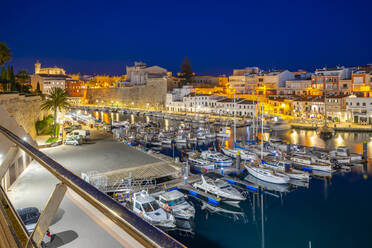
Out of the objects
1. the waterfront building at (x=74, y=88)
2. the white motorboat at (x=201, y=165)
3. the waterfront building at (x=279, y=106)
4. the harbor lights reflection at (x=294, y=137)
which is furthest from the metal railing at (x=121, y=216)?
the waterfront building at (x=74, y=88)

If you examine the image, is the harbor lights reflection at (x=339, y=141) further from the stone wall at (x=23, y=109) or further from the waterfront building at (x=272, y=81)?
the stone wall at (x=23, y=109)

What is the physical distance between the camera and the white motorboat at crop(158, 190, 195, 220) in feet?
30.0

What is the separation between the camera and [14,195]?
24.9 feet

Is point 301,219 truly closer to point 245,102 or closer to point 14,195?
point 14,195

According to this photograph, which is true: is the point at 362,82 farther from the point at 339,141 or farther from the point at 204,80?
the point at 204,80

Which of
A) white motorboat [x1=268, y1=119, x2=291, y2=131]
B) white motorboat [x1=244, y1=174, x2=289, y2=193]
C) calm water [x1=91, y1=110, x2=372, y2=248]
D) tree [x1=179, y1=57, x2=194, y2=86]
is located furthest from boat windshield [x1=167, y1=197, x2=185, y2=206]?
tree [x1=179, y1=57, x2=194, y2=86]

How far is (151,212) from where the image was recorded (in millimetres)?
8617

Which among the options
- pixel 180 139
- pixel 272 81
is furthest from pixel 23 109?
pixel 272 81

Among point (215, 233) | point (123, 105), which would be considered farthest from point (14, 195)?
point (123, 105)

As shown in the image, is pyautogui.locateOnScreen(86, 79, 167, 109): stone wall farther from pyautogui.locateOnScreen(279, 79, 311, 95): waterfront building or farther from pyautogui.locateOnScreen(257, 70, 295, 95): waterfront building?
pyautogui.locateOnScreen(279, 79, 311, 95): waterfront building

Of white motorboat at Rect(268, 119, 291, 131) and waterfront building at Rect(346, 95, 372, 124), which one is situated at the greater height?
waterfront building at Rect(346, 95, 372, 124)

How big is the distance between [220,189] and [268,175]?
3.41m

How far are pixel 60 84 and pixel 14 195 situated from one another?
2642 inches

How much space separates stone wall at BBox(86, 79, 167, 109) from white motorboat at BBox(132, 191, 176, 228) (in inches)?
1750
